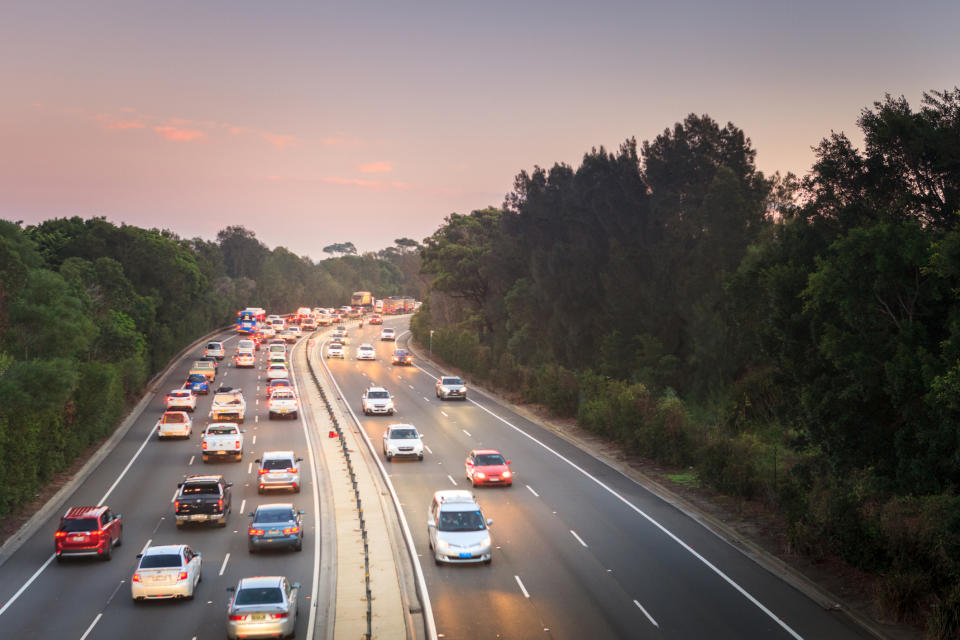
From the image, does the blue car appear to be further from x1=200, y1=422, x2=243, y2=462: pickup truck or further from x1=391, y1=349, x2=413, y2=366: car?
x1=391, y1=349, x2=413, y2=366: car

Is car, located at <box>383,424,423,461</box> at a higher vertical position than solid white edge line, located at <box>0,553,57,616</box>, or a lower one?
higher

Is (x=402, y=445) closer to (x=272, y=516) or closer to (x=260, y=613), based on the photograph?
(x=272, y=516)

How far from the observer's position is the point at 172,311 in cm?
8775

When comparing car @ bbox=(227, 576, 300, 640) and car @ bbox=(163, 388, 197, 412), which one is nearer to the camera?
car @ bbox=(227, 576, 300, 640)

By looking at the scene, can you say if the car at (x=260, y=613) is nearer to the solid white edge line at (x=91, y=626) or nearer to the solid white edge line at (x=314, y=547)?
the solid white edge line at (x=314, y=547)

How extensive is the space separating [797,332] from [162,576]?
65.8ft

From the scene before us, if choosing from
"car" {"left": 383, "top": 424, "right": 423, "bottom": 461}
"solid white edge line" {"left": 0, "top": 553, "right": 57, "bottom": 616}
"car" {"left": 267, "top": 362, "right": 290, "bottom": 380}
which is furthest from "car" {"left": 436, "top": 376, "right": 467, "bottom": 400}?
"solid white edge line" {"left": 0, "top": 553, "right": 57, "bottom": 616}

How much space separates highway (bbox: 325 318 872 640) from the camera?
20.2 meters

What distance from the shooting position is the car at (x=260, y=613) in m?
18.6

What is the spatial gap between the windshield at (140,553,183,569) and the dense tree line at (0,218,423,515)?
10.4 meters

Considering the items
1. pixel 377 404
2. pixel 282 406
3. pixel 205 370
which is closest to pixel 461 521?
pixel 377 404

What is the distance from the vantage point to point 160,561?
21750mm

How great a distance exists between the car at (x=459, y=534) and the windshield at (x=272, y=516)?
4.26 m

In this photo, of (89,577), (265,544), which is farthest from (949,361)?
(89,577)
